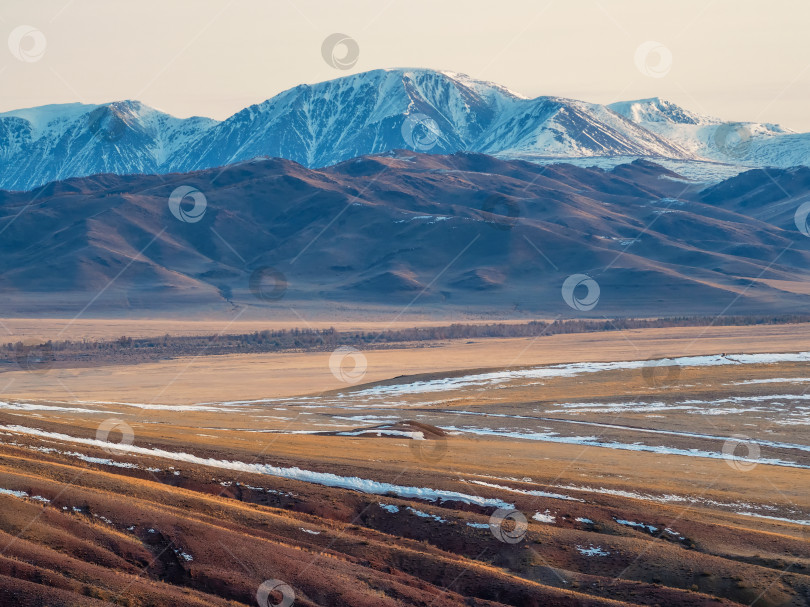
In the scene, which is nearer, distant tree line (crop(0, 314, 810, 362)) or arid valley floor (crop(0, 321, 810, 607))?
arid valley floor (crop(0, 321, 810, 607))

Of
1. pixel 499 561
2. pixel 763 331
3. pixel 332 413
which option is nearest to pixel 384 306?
pixel 763 331

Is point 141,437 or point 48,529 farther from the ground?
point 141,437

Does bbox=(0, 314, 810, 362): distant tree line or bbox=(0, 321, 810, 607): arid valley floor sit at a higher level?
bbox=(0, 314, 810, 362): distant tree line

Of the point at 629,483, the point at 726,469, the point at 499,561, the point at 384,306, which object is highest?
the point at 384,306

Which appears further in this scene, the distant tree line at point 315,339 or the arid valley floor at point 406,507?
the distant tree line at point 315,339

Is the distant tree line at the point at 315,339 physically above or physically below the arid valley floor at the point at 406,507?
above

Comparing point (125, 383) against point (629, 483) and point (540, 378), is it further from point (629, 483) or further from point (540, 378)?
point (629, 483)

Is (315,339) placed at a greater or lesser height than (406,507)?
greater

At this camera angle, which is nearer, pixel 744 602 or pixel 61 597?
pixel 61 597
